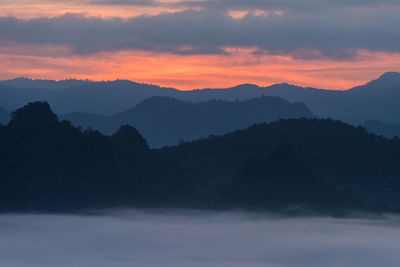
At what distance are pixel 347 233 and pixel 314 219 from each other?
7.61m

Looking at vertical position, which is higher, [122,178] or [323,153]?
[323,153]

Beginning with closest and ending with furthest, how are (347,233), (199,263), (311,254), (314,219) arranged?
(199,263), (311,254), (347,233), (314,219)

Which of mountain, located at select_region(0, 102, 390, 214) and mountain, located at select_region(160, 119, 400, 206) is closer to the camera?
mountain, located at select_region(0, 102, 390, 214)

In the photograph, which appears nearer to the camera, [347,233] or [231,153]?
[347,233]

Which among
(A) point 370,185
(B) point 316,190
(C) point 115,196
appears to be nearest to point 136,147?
(C) point 115,196

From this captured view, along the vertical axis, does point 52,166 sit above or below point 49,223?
above

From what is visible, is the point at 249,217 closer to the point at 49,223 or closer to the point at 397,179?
the point at 49,223

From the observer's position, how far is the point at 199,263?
7594 cm

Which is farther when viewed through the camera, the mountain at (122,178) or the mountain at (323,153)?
the mountain at (323,153)

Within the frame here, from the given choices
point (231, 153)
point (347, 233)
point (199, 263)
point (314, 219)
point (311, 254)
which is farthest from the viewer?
point (231, 153)

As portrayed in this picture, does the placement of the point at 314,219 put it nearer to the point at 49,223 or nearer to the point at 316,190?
the point at 316,190

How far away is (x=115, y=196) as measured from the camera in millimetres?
101938

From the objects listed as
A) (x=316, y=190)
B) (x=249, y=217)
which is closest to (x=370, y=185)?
(x=316, y=190)

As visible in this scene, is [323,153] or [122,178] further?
[323,153]
